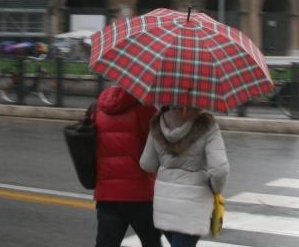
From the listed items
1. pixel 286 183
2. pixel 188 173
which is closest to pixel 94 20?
pixel 286 183

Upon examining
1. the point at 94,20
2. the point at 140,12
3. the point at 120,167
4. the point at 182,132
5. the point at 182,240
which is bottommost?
the point at 140,12

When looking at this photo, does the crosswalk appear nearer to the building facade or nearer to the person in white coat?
the person in white coat

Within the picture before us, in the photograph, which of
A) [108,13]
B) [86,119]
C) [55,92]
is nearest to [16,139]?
[55,92]

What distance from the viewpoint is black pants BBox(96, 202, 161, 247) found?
171 inches

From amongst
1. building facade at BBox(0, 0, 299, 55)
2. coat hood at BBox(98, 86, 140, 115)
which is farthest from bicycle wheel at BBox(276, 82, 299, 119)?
building facade at BBox(0, 0, 299, 55)

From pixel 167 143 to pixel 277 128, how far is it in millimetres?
10497

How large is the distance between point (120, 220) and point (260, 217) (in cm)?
350

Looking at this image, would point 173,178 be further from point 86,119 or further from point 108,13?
point 108,13

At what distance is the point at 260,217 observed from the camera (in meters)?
7.62

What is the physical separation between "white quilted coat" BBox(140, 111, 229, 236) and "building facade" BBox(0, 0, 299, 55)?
3147 centimetres

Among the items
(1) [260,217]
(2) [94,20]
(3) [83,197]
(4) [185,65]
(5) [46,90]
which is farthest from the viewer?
(2) [94,20]

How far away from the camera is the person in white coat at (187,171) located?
13.3 ft

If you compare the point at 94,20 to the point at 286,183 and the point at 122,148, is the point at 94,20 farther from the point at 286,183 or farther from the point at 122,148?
the point at 122,148

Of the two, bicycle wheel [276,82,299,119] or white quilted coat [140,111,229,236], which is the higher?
white quilted coat [140,111,229,236]
